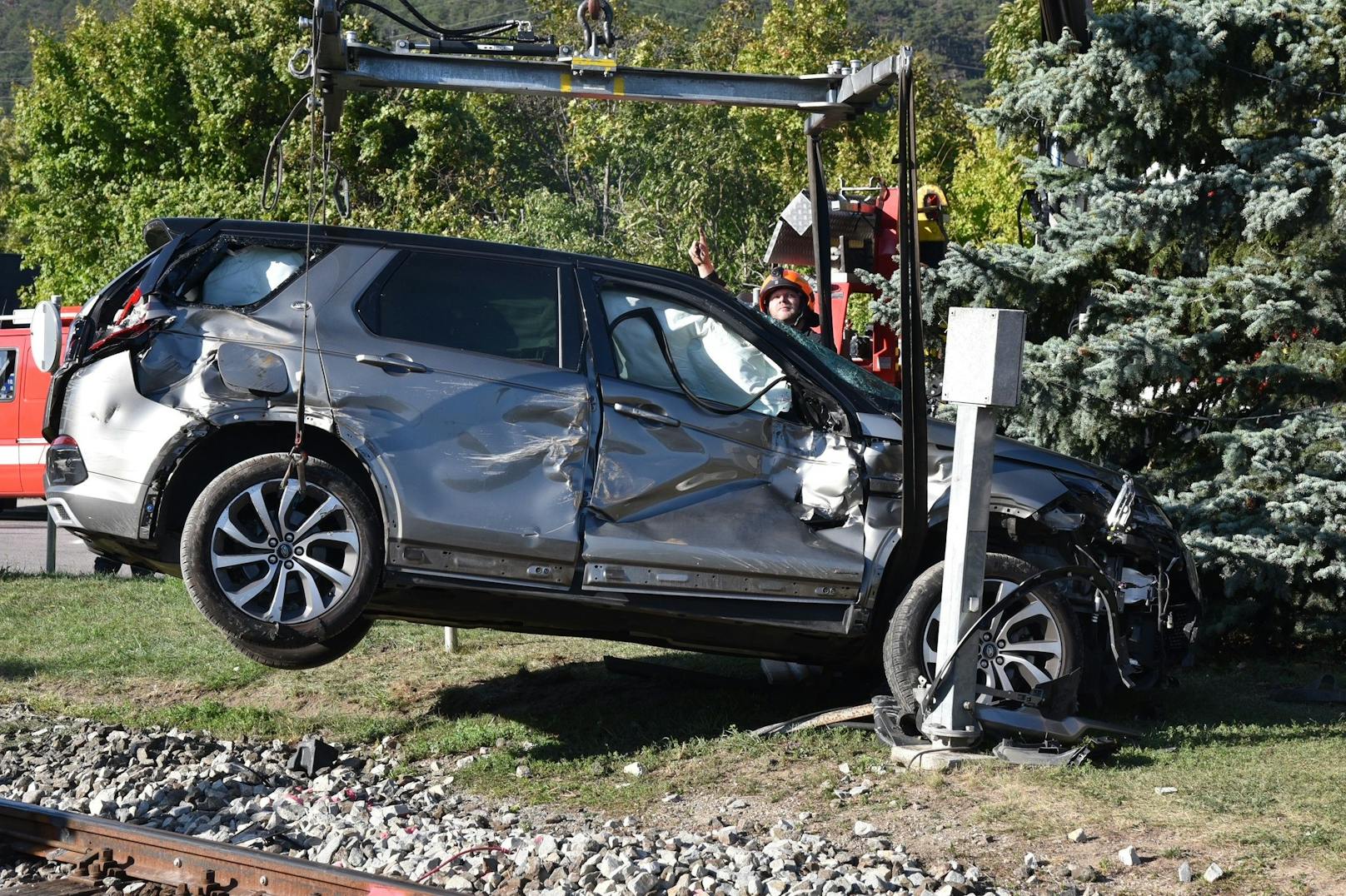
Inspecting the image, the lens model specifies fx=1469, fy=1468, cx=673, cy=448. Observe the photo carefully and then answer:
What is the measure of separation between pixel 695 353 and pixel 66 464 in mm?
2825

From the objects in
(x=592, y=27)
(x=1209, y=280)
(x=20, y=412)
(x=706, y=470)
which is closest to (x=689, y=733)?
(x=706, y=470)

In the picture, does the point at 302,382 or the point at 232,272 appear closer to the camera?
the point at 302,382

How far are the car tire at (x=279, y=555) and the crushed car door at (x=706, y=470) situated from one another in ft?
3.31

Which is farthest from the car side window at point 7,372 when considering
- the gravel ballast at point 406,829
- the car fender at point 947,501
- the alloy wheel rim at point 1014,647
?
the alloy wheel rim at point 1014,647

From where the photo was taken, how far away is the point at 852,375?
715 centimetres

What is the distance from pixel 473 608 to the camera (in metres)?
6.52

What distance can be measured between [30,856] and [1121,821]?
4.08 meters

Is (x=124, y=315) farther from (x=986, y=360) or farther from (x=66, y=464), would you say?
(x=986, y=360)

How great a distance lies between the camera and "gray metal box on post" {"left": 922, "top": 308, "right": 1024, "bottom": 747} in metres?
6.35

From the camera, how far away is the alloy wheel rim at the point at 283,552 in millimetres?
6273

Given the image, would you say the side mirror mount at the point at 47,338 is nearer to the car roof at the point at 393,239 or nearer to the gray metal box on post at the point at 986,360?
the car roof at the point at 393,239

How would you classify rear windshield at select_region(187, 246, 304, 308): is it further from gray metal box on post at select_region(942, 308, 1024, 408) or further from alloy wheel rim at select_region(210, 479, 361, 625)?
gray metal box on post at select_region(942, 308, 1024, 408)

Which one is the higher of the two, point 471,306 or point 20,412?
point 471,306

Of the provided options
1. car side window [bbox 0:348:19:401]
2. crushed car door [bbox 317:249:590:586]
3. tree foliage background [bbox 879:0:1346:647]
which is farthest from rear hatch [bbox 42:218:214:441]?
car side window [bbox 0:348:19:401]
